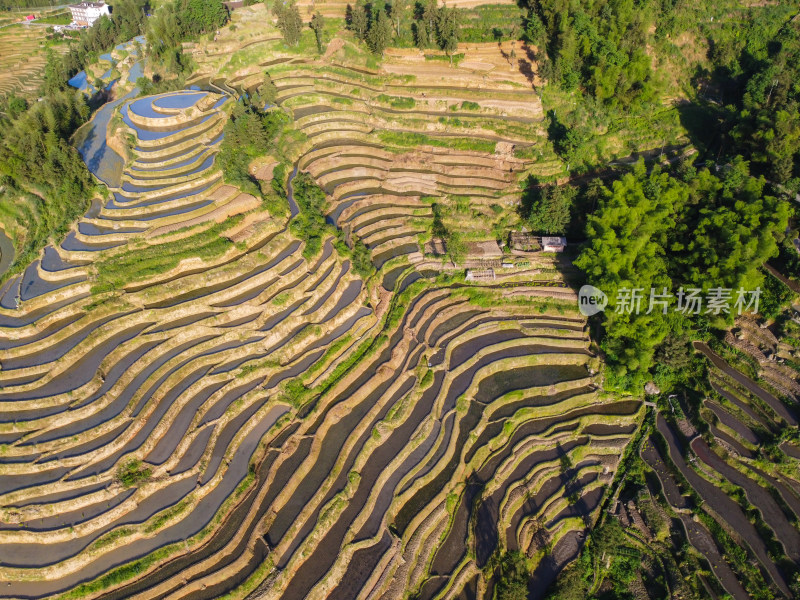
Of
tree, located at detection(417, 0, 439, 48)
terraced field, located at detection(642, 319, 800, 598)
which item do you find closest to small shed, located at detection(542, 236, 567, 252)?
terraced field, located at detection(642, 319, 800, 598)

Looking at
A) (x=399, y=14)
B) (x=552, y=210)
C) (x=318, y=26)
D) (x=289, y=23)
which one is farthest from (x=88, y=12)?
A: (x=552, y=210)

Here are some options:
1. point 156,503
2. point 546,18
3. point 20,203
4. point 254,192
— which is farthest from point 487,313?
point 20,203

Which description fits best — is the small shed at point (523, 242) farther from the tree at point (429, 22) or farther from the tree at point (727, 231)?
the tree at point (429, 22)

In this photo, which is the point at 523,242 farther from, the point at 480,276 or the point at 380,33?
the point at 380,33

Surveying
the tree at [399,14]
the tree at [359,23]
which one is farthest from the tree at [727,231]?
the tree at [359,23]

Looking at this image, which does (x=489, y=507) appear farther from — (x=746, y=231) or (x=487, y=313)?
(x=746, y=231)

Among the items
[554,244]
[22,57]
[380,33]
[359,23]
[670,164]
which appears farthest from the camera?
[22,57]

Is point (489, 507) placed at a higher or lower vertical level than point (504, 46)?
lower
